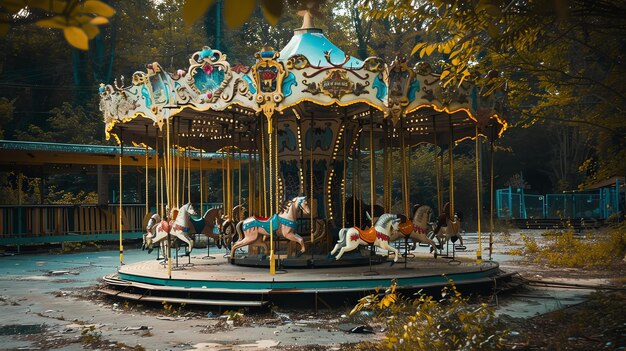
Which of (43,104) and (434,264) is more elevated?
(43,104)

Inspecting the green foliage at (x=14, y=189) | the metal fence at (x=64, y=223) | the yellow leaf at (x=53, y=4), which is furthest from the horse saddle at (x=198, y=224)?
the yellow leaf at (x=53, y=4)

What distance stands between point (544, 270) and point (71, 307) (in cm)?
1138

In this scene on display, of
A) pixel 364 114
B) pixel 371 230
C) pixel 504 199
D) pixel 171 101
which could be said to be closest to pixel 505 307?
pixel 371 230

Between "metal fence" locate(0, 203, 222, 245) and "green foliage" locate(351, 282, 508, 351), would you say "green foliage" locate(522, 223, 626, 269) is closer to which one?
"green foliage" locate(351, 282, 508, 351)

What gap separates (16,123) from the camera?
4278 cm

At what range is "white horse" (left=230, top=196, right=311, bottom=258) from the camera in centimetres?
1339

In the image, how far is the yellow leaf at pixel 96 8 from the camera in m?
2.21

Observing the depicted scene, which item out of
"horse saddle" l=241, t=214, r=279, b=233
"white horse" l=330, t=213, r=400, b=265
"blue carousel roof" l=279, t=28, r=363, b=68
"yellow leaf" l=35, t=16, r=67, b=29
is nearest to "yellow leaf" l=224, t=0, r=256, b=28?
"yellow leaf" l=35, t=16, r=67, b=29

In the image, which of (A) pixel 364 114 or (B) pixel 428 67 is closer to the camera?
(B) pixel 428 67

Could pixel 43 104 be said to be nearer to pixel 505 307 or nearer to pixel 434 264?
pixel 434 264

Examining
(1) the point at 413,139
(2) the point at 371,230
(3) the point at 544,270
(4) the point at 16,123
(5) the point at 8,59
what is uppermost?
(5) the point at 8,59

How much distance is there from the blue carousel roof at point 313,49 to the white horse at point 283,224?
8.85 feet

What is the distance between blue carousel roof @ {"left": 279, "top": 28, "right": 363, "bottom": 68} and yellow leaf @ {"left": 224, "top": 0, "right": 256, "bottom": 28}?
11.9m

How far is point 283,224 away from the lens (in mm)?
13500
